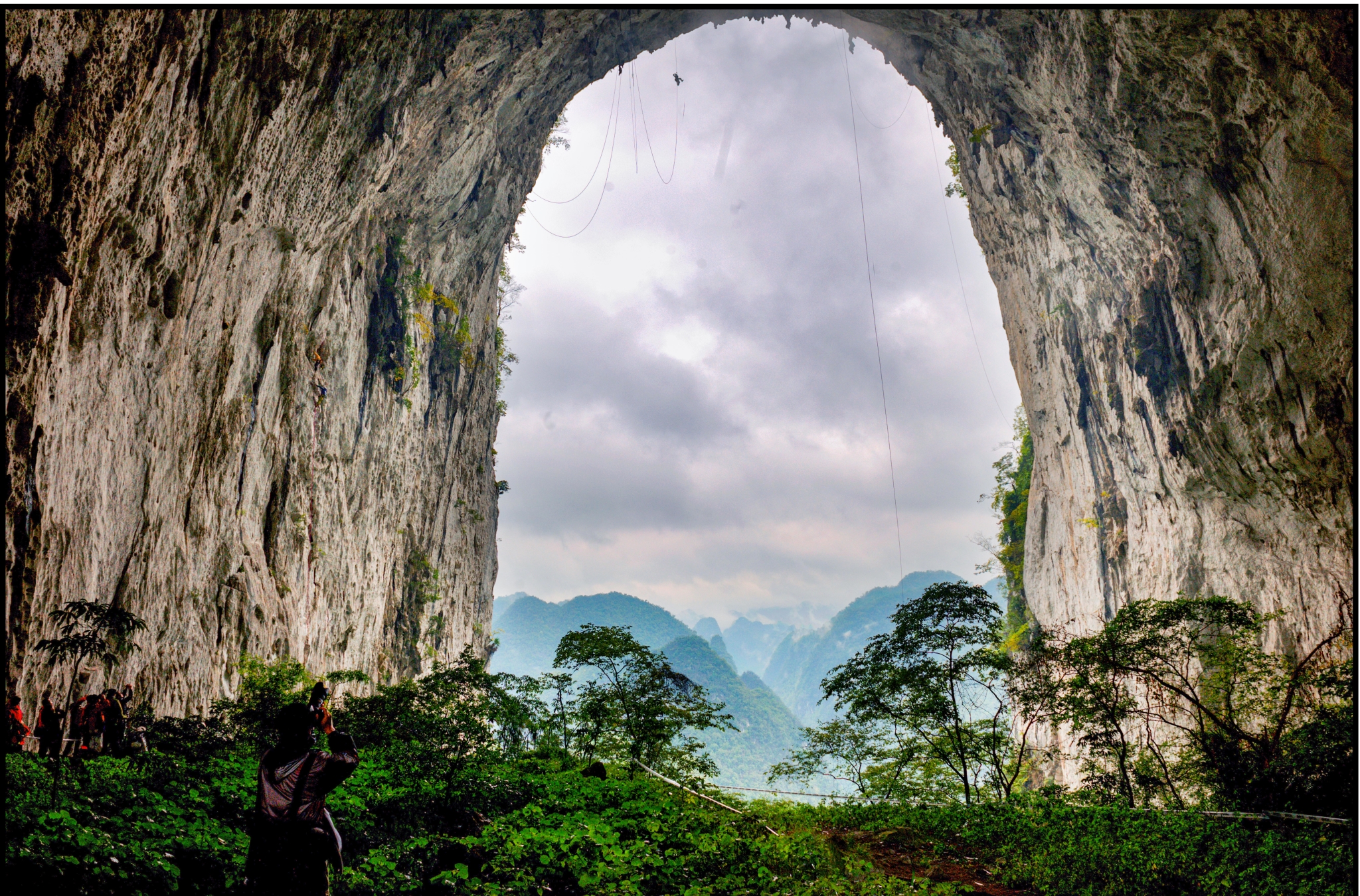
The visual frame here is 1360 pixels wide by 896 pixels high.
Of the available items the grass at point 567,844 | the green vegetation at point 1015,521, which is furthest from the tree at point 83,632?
the green vegetation at point 1015,521

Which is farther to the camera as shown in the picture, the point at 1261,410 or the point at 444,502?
the point at 444,502

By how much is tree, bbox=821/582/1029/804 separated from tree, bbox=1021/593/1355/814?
4.67 feet

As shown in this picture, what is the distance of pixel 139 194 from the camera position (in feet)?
28.9

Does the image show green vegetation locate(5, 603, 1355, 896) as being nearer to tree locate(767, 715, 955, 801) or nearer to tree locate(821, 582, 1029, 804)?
tree locate(821, 582, 1029, 804)

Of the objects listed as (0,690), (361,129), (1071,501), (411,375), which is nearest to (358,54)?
(361,129)

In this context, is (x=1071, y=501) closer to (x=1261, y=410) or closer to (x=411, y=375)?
(x=1261, y=410)

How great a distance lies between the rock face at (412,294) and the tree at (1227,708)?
2.35 m

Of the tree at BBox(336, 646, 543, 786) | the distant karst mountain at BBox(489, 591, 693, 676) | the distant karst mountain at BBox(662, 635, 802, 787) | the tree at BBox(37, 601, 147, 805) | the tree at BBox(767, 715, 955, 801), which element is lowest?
the distant karst mountain at BBox(662, 635, 802, 787)

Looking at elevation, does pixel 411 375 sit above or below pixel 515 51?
below

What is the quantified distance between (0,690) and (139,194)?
7.29 metres

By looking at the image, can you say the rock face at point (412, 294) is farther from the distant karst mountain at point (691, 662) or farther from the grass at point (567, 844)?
the distant karst mountain at point (691, 662)

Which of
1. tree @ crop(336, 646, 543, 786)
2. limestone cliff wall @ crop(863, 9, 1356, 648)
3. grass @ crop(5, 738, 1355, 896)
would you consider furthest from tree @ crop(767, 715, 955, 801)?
tree @ crop(336, 646, 543, 786)

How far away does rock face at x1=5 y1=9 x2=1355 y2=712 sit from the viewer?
812 cm

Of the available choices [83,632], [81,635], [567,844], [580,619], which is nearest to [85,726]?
[83,632]
